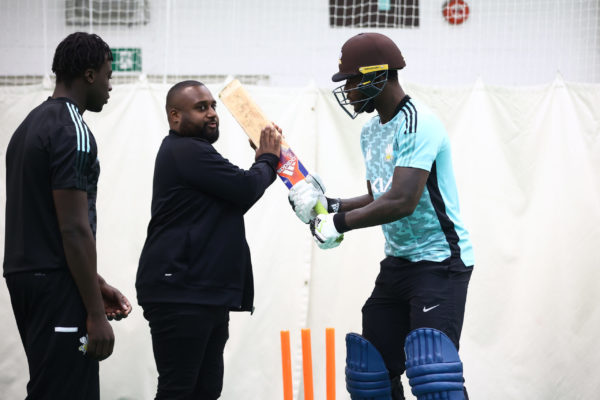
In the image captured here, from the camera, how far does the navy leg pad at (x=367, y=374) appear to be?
3.03 m

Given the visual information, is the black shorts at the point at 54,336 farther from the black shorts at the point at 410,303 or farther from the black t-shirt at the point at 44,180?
the black shorts at the point at 410,303

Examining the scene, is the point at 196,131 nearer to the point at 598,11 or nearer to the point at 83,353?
the point at 83,353

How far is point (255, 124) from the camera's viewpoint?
329cm

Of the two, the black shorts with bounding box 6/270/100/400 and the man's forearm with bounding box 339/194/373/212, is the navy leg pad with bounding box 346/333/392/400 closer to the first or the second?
the man's forearm with bounding box 339/194/373/212

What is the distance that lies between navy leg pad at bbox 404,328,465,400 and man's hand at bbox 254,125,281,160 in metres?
0.99

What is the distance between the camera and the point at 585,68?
5672mm

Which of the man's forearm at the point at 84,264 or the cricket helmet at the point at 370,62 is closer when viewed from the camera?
the man's forearm at the point at 84,264

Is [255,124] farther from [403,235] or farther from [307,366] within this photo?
[307,366]

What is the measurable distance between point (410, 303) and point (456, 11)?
3469mm

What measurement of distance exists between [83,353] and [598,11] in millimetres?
4644

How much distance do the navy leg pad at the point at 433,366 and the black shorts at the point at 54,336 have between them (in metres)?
1.15

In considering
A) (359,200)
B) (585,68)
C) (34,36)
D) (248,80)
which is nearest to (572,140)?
(585,68)

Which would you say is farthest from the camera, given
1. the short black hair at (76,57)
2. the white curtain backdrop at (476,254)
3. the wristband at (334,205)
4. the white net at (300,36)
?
the white net at (300,36)

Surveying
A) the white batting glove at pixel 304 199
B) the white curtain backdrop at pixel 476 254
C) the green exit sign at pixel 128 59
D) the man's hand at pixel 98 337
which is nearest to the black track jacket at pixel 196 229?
the white batting glove at pixel 304 199
